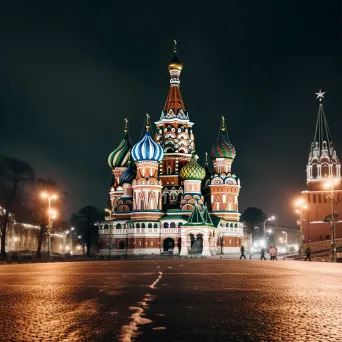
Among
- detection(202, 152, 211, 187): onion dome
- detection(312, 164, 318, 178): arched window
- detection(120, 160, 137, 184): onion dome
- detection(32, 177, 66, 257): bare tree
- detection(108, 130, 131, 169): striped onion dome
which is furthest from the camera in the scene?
detection(108, 130, 131, 169): striped onion dome

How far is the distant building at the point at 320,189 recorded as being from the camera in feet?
255

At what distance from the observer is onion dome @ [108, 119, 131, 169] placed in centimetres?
9900

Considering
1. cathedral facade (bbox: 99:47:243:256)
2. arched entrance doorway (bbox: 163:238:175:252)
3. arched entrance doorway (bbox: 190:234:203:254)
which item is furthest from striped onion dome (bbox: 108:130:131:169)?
arched entrance doorway (bbox: 190:234:203:254)

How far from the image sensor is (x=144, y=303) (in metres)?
10.1

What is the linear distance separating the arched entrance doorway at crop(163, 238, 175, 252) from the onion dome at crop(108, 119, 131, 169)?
736 inches

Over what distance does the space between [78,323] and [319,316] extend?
3.67 meters

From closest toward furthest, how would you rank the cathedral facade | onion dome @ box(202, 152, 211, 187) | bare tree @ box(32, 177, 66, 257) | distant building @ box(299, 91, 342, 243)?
bare tree @ box(32, 177, 66, 257) → distant building @ box(299, 91, 342, 243) → the cathedral facade → onion dome @ box(202, 152, 211, 187)

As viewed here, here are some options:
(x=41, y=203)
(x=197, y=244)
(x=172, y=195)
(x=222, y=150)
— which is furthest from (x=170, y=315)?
(x=222, y=150)

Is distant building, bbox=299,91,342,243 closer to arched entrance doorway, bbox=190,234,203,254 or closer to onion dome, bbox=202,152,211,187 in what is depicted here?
arched entrance doorway, bbox=190,234,203,254

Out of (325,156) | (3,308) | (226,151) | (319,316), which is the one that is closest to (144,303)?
(3,308)

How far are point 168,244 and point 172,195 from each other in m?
8.85

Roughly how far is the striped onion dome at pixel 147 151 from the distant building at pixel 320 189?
23614 mm

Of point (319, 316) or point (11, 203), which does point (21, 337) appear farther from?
point (11, 203)

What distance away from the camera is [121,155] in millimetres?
99562
